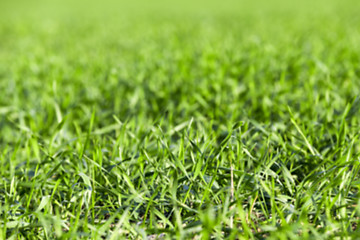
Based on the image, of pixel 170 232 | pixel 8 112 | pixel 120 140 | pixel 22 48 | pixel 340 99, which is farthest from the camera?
pixel 22 48

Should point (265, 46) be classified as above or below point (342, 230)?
above

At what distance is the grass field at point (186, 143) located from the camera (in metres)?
1.43

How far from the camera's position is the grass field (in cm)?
143

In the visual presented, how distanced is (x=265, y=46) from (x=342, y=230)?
3516mm

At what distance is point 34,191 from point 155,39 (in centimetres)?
507

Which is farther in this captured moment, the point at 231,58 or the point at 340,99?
the point at 231,58

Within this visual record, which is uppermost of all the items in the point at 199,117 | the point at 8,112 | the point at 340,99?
the point at 340,99

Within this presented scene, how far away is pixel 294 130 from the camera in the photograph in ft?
7.18

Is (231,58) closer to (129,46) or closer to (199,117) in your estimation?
(199,117)

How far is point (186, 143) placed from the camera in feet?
6.66

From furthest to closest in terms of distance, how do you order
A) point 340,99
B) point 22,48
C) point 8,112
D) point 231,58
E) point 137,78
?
point 22,48 → point 231,58 → point 137,78 → point 8,112 → point 340,99

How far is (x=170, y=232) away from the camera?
126 centimetres

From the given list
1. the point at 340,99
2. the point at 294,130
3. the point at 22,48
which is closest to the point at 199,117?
the point at 294,130

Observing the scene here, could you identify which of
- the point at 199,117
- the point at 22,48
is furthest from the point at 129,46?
the point at 199,117
